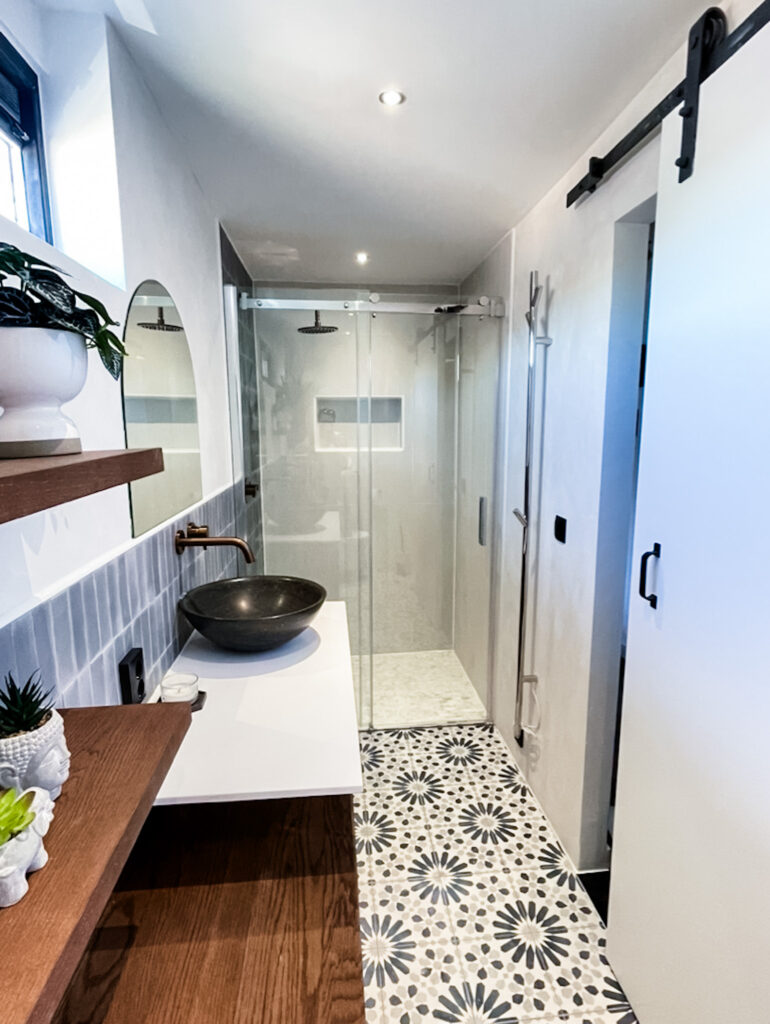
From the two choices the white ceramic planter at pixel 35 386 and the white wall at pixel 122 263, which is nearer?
the white ceramic planter at pixel 35 386

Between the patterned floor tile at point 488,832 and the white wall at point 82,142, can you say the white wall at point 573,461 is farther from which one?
the white wall at point 82,142

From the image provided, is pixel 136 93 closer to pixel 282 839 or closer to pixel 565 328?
pixel 565 328

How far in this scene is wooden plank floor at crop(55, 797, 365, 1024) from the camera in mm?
813

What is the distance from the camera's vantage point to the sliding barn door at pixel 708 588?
927 mm

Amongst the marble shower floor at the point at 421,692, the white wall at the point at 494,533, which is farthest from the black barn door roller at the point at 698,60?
the marble shower floor at the point at 421,692

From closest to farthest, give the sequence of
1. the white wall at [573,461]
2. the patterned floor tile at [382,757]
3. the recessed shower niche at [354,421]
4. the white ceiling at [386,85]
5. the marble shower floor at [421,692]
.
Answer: the white ceiling at [386,85], the white wall at [573,461], the patterned floor tile at [382,757], the marble shower floor at [421,692], the recessed shower niche at [354,421]

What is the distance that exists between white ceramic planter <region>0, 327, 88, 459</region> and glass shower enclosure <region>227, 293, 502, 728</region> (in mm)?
2107

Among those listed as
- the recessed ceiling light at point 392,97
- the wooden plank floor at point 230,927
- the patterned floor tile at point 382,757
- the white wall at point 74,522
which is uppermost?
the recessed ceiling light at point 392,97

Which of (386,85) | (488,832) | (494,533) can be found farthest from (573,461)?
(488,832)

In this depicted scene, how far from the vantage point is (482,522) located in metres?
2.77

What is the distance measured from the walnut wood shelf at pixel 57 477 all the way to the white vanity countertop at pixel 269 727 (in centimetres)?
63

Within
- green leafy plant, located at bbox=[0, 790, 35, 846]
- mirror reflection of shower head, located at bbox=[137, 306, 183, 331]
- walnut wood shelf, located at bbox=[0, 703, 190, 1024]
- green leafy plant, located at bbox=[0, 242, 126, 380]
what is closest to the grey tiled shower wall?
walnut wood shelf, located at bbox=[0, 703, 190, 1024]

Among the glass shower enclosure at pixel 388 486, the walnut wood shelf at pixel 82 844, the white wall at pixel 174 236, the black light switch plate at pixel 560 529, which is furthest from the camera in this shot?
the glass shower enclosure at pixel 388 486

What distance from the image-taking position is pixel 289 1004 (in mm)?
820
